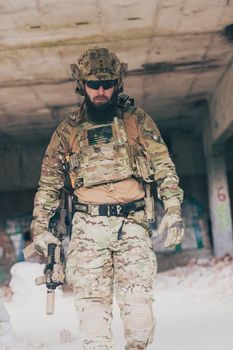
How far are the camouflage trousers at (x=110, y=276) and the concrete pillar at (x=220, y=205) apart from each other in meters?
9.08

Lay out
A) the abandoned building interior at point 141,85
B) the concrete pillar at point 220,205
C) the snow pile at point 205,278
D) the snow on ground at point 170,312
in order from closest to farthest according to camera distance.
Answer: the snow on ground at point 170,312, the abandoned building interior at point 141,85, the snow pile at point 205,278, the concrete pillar at point 220,205

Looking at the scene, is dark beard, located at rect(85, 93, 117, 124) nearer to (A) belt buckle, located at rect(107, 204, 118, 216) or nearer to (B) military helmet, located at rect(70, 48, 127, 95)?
(B) military helmet, located at rect(70, 48, 127, 95)

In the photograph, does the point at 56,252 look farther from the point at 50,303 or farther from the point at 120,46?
the point at 120,46

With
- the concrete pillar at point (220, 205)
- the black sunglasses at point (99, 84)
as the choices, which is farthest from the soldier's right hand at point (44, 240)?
the concrete pillar at point (220, 205)

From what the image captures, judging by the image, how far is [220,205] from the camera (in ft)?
40.8

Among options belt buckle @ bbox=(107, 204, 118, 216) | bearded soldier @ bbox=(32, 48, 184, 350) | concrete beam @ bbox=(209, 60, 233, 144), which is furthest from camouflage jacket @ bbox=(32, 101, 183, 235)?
concrete beam @ bbox=(209, 60, 233, 144)

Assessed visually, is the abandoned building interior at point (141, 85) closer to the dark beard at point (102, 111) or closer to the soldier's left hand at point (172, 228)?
the dark beard at point (102, 111)

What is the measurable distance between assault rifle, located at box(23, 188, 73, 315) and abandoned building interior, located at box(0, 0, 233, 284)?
300cm

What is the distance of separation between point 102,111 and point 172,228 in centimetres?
79

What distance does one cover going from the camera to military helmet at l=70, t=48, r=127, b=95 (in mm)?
3379

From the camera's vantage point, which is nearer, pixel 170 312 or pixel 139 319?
pixel 139 319

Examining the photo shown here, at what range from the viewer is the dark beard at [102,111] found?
135 inches

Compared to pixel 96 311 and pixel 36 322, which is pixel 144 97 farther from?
pixel 96 311

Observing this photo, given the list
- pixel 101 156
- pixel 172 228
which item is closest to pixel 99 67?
pixel 101 156
